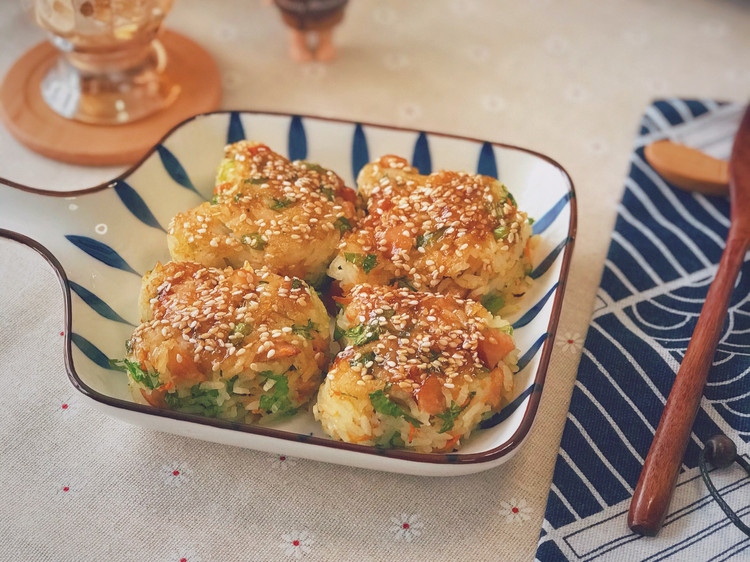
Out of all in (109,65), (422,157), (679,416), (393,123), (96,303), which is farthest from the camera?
(393,123)

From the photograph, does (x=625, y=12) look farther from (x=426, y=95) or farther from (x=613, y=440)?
(x=613, y=440)

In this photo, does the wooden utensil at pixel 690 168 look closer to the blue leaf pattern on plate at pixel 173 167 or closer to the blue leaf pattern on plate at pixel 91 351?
the blue leaf pattern on plate at pixel 173 167

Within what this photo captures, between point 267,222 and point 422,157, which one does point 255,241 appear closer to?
point 267,222

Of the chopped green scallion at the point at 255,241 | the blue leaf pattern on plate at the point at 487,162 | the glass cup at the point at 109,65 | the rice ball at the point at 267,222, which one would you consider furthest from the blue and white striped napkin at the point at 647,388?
the glass cup at the point at 109,65

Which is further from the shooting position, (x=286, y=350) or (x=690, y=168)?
(x=690, y=168)


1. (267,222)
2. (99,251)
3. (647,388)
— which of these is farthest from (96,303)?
(647,388)


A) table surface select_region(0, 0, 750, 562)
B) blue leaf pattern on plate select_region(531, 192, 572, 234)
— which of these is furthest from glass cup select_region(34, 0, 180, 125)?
blue leaf pattern on plate select_region(531, 192, 572, 234)

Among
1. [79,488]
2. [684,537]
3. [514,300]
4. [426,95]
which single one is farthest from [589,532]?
[426,95]
